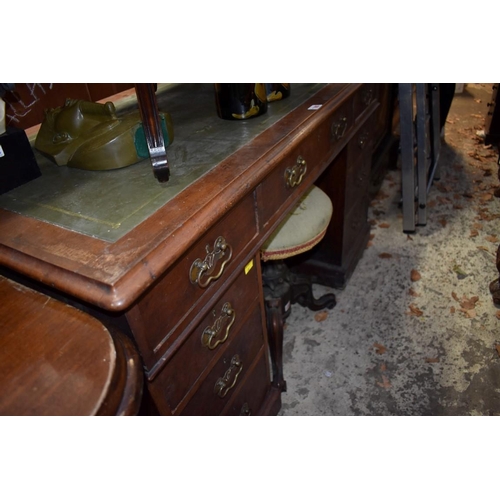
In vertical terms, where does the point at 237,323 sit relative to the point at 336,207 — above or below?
above

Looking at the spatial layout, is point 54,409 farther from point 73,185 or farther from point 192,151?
point 192,151

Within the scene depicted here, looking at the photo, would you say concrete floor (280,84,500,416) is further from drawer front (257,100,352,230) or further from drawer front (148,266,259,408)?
drawer front (257,100,352,230)

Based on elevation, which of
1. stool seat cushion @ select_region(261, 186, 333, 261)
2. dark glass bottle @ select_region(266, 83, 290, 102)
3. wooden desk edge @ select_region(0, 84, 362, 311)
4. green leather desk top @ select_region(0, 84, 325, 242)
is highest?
dark glass bottle @ select_region(266, 83, 290, 102)

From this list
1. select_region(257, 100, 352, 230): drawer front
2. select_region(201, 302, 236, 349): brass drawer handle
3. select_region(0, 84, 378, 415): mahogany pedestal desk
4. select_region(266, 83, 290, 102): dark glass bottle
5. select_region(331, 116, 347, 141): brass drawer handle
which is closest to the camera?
select_region(0, 84, 378, 415): mahogany pedestal desk

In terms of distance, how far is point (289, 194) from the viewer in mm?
1107

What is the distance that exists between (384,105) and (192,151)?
2103mm

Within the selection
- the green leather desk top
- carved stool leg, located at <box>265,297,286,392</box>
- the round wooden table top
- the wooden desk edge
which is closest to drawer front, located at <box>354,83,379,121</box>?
the green leather desk top

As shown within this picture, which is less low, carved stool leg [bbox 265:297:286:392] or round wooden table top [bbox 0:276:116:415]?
round wooden table top [bbox 0:276:116:415]

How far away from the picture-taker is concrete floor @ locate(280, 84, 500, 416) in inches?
59.8

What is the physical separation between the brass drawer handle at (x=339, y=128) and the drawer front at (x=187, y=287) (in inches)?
23.4

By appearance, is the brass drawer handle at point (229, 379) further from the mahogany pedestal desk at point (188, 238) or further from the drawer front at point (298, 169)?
the drawer front at point (298, 169)

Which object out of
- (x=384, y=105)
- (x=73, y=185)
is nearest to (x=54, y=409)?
(x=73, y=185)

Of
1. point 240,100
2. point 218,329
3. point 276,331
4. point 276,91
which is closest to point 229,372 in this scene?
point 218,329

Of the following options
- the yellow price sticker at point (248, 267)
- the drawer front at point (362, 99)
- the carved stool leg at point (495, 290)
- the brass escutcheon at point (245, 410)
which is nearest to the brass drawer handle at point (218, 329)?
the yellow price sticker at point (248, 267)
